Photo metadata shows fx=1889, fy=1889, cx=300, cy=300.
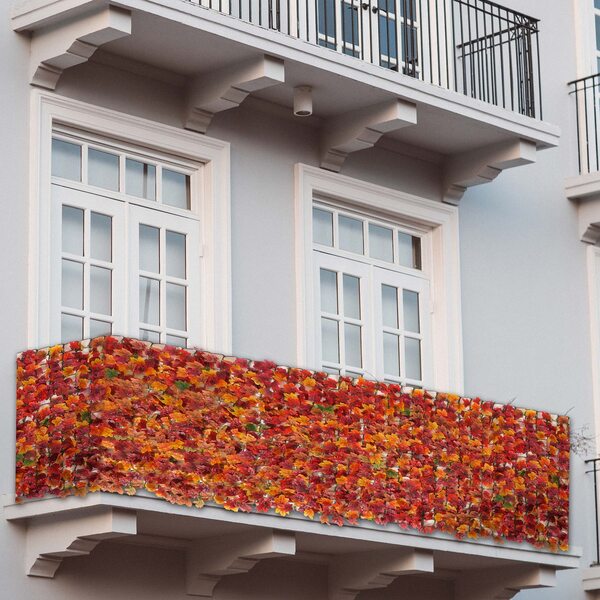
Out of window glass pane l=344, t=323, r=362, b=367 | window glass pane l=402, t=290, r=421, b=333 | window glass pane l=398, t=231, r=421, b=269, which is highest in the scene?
window glass pane l=398, t=231, r=421, b=269

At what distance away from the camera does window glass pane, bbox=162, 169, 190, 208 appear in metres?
15.9

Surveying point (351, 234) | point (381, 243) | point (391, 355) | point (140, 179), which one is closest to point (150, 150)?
point (140, 179)

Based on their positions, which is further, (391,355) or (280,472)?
(391,355)

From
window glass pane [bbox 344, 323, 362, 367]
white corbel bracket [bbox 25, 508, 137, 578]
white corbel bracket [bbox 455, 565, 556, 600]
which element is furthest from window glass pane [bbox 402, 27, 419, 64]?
white corbel bracket [bbox 25, 508, 137, 578]

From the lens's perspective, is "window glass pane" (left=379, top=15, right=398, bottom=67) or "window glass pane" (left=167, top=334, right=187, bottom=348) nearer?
"window glass pane" (left=167, top=334, right=187, bottom=348)

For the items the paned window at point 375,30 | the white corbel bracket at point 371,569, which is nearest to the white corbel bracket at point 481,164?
the paned window at point 375,30

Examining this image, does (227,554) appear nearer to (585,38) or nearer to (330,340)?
(330,340)

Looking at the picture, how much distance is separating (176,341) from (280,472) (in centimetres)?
172

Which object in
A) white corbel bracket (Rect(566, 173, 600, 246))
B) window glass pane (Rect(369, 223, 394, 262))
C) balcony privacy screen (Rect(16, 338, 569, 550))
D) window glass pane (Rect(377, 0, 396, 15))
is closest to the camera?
balcony privacy screen (Rect(16, 338, 569, 550))

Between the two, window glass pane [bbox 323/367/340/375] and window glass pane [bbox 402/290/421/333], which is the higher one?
window glass pane [bbox 402/290/421/333]

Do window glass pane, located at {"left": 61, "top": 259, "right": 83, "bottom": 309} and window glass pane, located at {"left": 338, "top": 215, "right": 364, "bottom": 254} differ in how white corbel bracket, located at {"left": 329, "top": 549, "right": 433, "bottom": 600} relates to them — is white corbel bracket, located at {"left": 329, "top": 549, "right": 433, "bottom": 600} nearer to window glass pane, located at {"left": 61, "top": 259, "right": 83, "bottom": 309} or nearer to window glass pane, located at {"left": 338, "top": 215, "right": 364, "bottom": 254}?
window glass pane, located at {"left": 338, "top": 215, "right": 364, "bottom": 254}

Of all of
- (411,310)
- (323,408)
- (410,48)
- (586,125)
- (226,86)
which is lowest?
(323,408)

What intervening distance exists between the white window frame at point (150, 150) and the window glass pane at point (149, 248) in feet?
1.35

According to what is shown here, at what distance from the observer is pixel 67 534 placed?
13711 mm
